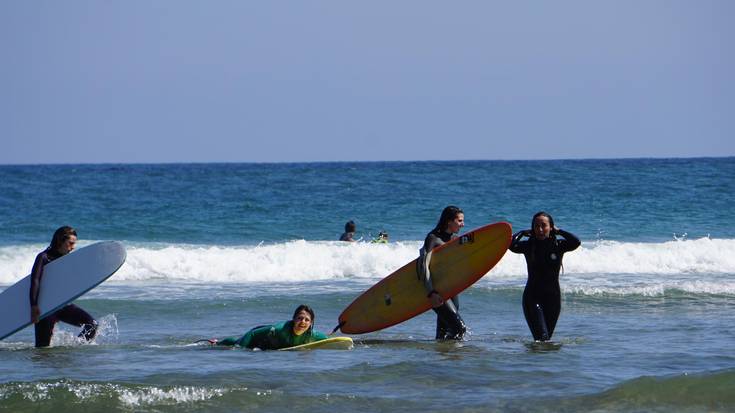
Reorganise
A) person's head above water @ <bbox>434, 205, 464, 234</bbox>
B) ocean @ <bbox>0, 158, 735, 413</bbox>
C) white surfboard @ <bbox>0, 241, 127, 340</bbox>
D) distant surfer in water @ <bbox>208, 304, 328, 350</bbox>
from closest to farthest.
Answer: ocean @ <bbox>0, 158, 735, 413</bbox>
person's head above water @ <bbox>434, 205, 464, 234</bbox>
distant surfer in water @ <bbox>208, 304, 328, 350</bbox>
white surfboard @ <bbox>0, 241, 127, 340</bbox>

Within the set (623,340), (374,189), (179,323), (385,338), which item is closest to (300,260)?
(179,323)

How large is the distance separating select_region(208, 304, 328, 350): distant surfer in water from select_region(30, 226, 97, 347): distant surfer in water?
159cm

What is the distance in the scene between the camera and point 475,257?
934 cm

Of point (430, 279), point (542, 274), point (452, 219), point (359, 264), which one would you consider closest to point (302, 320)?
point (430, 279)

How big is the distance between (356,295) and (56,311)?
17.6 feet

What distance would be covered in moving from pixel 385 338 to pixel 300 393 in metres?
3.04

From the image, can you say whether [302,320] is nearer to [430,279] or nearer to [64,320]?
[430,279]

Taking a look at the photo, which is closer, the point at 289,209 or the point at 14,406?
the point at 14,406

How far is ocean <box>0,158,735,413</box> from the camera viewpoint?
718 cm

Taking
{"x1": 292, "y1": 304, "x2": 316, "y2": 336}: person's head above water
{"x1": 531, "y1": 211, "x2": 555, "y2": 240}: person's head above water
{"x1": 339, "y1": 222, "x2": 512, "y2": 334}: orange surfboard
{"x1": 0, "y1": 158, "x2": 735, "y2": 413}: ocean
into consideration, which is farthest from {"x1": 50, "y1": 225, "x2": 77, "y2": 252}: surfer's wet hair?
{"x1": 531, "y1": 211, "x2": 555, "y2": 240}: person's head above water

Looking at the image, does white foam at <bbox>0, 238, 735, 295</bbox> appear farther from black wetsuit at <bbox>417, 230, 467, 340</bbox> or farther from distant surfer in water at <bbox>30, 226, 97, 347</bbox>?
distant surfer in water at <bbox>30, 226, 97, 347</bbox>

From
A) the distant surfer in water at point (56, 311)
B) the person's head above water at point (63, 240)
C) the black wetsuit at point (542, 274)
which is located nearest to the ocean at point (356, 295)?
the distant surfer in water at point (56, 311)

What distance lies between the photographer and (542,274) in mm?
8648

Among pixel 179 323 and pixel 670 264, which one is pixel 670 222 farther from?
pixel 179 323
